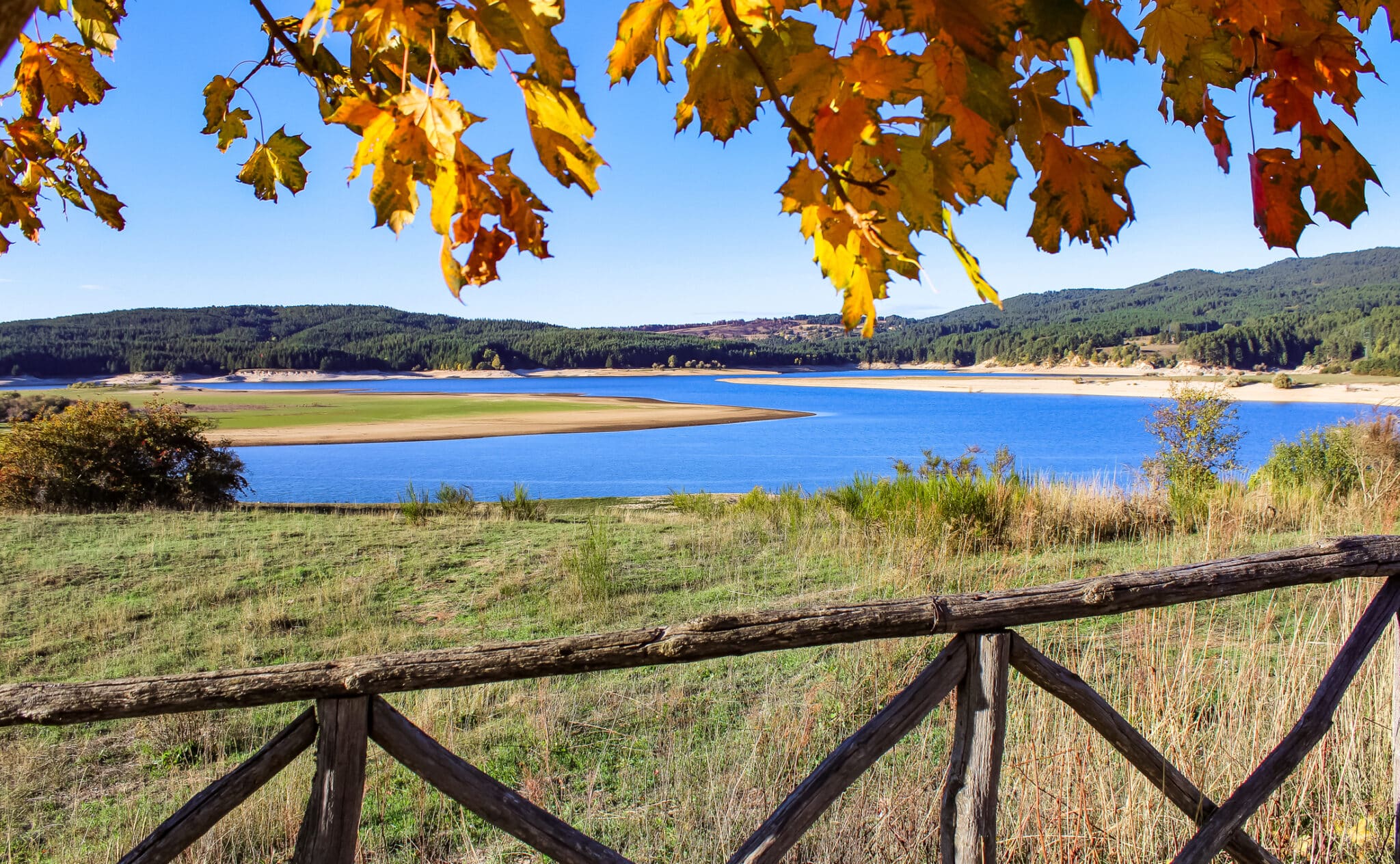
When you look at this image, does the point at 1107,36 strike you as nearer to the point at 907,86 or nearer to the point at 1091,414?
the point at 907,86

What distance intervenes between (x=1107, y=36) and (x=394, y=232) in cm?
95

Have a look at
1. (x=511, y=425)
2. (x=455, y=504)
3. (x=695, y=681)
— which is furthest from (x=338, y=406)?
(x=695, y=681)

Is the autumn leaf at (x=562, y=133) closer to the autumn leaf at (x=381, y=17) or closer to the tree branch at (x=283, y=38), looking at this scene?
the autumn leaf at (x=381, y=17)

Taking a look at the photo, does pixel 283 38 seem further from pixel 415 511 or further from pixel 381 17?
pixel 415 511

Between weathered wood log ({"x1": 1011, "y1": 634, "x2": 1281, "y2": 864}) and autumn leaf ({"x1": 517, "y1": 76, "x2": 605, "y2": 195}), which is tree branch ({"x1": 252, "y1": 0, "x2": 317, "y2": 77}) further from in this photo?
weathered wood log ({"x1": 1011, "y1": 634, "x2": 1281, "y2": 864})

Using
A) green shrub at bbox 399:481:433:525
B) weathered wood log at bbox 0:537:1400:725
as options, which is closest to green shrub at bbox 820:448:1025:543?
green shrub at bbox 399:481:433:525

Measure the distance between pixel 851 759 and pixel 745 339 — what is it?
15105 cm

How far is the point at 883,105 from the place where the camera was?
3.91 ft

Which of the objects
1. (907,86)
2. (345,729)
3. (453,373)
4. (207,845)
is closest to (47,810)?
(207,845)

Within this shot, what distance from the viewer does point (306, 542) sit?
8633 mm

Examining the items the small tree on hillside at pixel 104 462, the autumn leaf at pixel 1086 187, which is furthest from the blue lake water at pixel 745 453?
the autumn leaf at pixel 1086 187

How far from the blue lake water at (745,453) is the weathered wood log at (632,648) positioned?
1063 cm

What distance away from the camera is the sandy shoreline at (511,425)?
3388 centimetres

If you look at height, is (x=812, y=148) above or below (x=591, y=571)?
above
